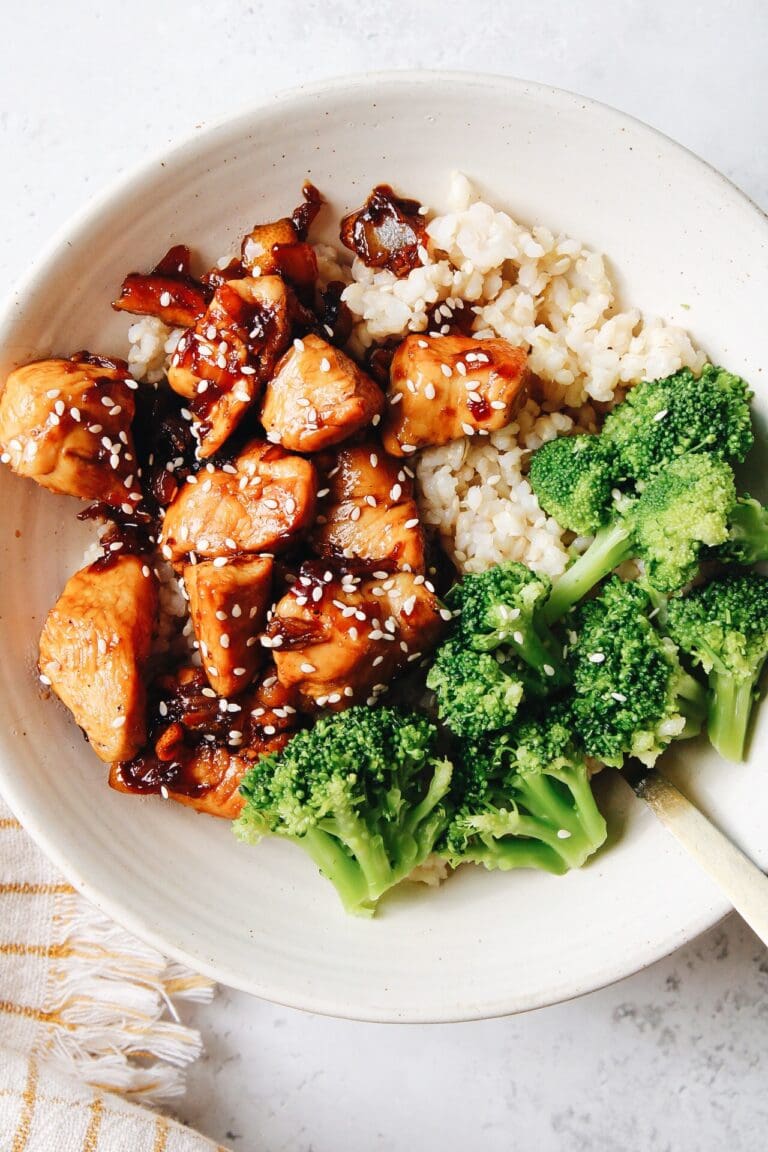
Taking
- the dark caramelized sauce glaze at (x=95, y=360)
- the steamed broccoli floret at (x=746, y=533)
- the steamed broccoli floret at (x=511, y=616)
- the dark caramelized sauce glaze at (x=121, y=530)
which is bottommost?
the dark caramelized sauce glaze at (x=121, y=530)

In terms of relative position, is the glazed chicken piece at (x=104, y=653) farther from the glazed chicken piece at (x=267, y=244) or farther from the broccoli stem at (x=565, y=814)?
the broccoli stem at (x=565, y=814)

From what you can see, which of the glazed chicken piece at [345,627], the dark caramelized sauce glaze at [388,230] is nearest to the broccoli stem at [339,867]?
the glazed chicken piece at [345,627]

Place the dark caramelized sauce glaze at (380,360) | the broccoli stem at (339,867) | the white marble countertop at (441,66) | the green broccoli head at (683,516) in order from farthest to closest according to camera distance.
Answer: the white marble countertop at (441,66) < the dark caramelized sauce glaze at (380,360) < the broccoli stem at (339,867) < the green broccoli head at (683,516)

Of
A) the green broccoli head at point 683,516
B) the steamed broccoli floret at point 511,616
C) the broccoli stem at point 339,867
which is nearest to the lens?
the green broccoli head at point 683,516

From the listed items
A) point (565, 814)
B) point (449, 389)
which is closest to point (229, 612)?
point (449, 389)

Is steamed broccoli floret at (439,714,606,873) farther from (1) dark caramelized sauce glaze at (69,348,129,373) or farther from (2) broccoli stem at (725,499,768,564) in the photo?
(1) dark caramelized sauce glaze at (69,348,129,373)

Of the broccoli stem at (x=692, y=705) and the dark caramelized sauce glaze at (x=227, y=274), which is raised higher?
the dark caramelized sauce glaze at (x=227, y=274)

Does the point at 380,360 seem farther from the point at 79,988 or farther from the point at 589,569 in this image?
the point at 79,988
